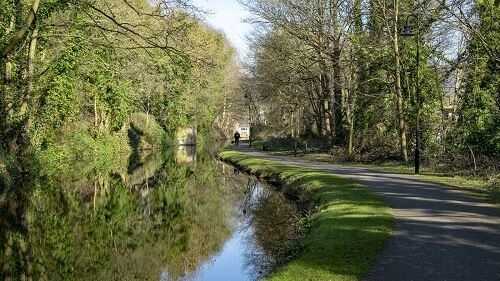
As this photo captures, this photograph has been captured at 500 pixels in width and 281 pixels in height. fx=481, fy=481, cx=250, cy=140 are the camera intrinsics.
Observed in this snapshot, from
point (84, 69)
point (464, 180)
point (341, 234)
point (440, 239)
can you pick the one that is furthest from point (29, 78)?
point (440, 239)

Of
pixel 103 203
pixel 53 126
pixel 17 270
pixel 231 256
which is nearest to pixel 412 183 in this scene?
pixel 231 256

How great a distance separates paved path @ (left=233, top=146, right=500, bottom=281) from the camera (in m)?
7.36

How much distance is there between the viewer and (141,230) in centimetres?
1428

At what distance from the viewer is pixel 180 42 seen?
16.3 meters

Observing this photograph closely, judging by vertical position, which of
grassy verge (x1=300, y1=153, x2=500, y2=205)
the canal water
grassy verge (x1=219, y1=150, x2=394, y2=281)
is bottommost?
the canal water

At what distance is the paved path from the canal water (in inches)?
103

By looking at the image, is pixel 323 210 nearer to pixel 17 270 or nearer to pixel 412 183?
pixel 412 183

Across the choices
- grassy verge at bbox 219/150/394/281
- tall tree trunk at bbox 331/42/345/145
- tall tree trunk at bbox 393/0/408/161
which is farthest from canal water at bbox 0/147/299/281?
tall tree trunk at bbox 331/42/345/145

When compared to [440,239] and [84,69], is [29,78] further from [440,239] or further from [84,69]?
[440,239]

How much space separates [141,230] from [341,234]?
675 cm

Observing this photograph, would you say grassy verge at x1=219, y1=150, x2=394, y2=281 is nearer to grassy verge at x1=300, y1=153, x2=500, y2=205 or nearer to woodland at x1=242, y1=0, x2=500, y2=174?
grassy verge at x1=300, y1=153, x2=500, y2=205

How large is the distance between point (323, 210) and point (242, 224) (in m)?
3.45

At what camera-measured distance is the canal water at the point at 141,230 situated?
1070cm

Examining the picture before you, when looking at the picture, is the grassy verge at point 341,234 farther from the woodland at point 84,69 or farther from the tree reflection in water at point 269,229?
the woodland at point 84,69
